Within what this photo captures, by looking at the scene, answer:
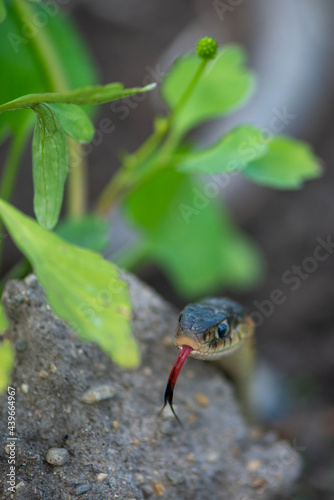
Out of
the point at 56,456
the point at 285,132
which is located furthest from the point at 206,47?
the point at 285,132

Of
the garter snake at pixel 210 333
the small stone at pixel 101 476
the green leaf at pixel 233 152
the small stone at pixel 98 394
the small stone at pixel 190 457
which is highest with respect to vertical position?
the green leaf at pixel 233 152

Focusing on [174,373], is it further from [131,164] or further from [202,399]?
[131,164]

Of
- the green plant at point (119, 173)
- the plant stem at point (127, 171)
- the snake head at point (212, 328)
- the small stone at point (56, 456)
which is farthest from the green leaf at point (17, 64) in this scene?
the small stone at point (56, 456)

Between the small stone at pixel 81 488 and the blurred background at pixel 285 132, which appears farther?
the blurred background at pixel 285 132

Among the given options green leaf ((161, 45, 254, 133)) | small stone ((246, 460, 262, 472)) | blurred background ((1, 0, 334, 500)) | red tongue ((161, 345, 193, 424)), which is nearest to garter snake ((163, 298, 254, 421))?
red tongue ((161, 345, 193, 424))

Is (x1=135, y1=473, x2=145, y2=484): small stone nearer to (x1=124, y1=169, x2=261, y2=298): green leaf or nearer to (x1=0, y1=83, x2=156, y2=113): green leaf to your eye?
(x1=0, y1=83, x2=156, y2=113): green leaf

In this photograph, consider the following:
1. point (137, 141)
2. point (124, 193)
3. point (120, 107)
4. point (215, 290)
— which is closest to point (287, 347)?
point (215, 290)

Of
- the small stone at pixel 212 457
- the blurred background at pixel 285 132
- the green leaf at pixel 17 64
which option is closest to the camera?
the small stone at pixel 212 457

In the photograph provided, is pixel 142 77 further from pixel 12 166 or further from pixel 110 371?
pixel 110 371

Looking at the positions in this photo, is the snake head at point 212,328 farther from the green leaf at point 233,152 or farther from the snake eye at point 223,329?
the green leaf at point 233,152
